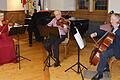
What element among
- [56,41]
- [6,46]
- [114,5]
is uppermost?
[114,5]

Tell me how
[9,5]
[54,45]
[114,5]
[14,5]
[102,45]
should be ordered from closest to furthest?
[102,45] < [54,45] < [114,5] < [9,5] < [14,5]

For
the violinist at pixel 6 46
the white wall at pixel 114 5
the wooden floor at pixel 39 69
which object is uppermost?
the white wall at pixel 114 5

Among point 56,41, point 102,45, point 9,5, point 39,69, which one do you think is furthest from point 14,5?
point 102,45

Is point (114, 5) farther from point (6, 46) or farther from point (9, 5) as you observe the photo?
point (9, 5)

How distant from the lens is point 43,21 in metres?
7.00

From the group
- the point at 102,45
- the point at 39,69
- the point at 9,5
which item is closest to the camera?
the point at 102,45

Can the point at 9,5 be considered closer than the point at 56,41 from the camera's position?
No

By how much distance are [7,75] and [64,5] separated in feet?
14.2

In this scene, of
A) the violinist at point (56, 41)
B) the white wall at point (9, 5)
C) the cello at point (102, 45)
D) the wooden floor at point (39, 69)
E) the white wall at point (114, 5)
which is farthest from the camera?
the white wall at point (9, 5)

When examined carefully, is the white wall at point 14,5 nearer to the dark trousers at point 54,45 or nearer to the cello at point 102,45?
the dark trousers at point 54,45

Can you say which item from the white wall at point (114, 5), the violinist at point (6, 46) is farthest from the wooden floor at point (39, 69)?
the white wall at point (114, 5)

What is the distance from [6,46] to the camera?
5.43m

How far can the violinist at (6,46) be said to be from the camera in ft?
17.6

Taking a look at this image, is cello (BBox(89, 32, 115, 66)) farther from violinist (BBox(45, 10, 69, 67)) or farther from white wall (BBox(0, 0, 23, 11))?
white wall (BBox(0, 0, 23, 11))
